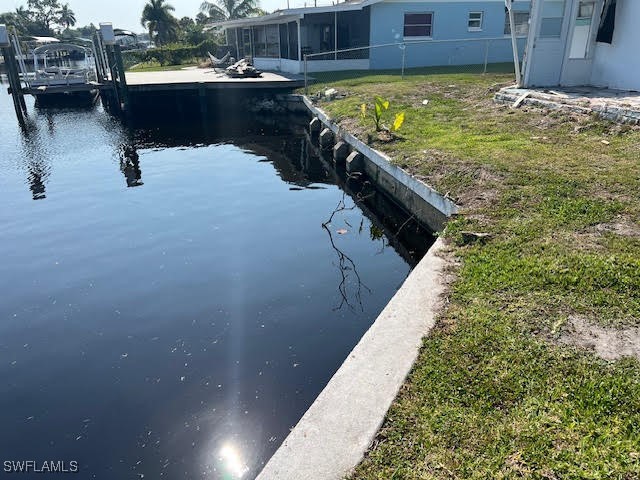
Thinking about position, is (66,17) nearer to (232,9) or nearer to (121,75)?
(232,9)

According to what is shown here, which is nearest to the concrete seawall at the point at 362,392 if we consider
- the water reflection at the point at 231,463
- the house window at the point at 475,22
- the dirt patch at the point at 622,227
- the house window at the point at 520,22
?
the water reflection at the point at 231,463

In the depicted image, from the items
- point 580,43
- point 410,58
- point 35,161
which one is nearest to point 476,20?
point 410,58

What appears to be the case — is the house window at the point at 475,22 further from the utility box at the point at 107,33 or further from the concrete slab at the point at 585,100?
the utility box at the point at 107,33

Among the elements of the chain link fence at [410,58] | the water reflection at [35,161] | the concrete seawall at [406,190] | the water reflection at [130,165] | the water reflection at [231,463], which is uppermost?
the chain link fence at [410,58]

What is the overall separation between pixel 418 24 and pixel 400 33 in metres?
1.16

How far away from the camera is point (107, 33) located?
22562mm

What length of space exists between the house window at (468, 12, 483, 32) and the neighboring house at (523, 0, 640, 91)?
43.9ft

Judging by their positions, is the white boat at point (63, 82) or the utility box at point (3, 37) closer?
the utility box at point (3, 37)

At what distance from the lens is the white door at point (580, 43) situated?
1281 centimetres

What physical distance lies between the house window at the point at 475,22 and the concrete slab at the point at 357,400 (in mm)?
25198

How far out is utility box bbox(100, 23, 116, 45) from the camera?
2255 centimetres

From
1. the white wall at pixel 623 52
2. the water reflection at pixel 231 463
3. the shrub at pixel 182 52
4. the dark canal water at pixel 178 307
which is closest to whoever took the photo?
the water reflection at pixel 231 463

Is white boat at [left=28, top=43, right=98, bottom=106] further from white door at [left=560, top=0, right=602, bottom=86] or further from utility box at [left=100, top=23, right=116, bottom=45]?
white door at [left=560, top=0, right=602, bottom=86]

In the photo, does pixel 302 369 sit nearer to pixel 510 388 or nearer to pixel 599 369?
pixel 510 388
